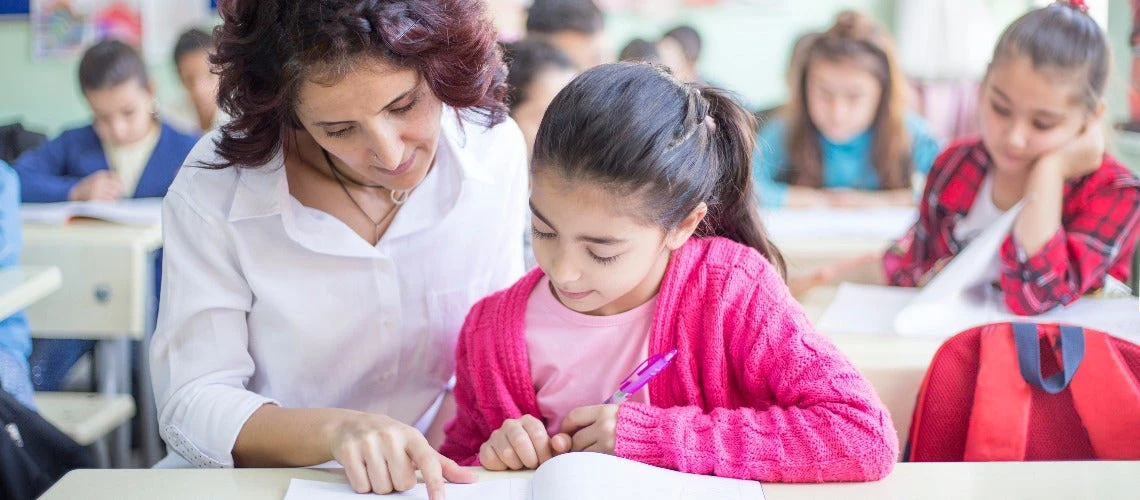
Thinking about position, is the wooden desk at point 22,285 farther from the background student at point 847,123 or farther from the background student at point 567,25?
the background student at point 847,123

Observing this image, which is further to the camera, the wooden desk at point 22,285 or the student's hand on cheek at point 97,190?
the student's hand on cheek at point 97,190

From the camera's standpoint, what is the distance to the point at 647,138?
101 centimetres

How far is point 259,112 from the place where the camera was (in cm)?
109

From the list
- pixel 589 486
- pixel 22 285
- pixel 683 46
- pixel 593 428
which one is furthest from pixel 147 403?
pixel 683 46

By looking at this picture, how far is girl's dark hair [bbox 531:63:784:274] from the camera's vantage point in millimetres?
1011

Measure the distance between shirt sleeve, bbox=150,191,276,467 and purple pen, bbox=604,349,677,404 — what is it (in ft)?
1.27

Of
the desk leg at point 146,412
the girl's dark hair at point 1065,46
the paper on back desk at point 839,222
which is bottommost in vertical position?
the desk leg at point 146,412

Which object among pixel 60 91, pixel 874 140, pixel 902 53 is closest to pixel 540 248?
pixel 874 140

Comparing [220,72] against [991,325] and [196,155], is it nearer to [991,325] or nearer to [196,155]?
[196,155]

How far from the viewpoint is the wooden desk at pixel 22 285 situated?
4.96 feet

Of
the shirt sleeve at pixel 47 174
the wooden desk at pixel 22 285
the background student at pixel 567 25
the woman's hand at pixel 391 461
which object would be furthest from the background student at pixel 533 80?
the shirt sleeve at pixel 47 174

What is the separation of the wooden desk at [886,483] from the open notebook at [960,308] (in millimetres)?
549

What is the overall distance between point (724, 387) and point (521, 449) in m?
0.24

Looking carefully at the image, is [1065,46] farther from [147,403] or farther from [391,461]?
[147,403]
